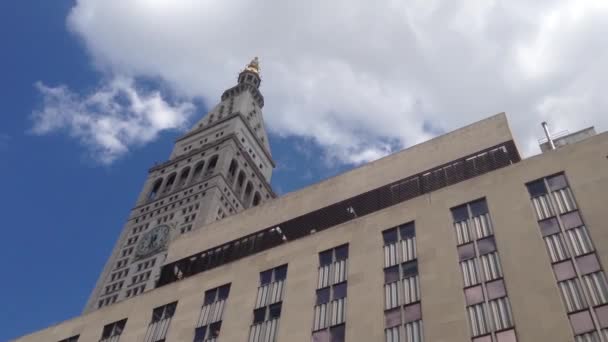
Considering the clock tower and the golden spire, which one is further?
the golden spire

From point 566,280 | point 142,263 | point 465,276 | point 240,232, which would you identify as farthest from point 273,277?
point 142,263

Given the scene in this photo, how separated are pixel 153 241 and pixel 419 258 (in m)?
76.9

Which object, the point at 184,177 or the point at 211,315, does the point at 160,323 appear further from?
the point at 184,177

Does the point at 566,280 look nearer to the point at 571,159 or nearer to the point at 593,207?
the point at 593,207

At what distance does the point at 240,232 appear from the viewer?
49.8 m

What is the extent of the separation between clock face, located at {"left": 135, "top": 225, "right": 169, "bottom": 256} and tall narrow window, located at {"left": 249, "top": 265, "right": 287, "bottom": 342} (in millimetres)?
65059

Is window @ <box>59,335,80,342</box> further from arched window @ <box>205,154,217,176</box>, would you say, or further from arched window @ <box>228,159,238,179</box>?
arched window @ <box>228,159,238,179</box>

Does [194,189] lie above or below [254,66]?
below

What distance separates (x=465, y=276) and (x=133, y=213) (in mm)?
92143

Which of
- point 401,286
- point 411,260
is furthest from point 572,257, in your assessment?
point 401,286

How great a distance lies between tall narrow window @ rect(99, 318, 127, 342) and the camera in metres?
46.6

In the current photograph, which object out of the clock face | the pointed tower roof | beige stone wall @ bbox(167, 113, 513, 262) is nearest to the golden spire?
the pointed tower roof

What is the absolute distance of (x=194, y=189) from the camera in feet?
377

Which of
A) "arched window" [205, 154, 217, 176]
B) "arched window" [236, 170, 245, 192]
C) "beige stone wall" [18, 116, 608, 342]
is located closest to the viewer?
"beige stone wall" [18, 116, 608, 342]
